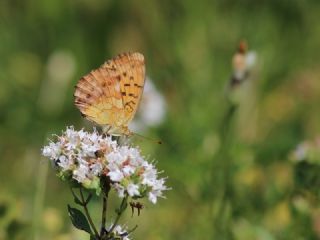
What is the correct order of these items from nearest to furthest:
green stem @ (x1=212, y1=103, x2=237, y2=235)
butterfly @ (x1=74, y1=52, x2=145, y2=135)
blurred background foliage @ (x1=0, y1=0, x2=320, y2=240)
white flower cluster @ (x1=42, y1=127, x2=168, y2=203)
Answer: white flower cluster @ (x1=42, y1=127, x2=168, y2=203) < butterfly @ (x1=74, y1=52, x2=145, y2=135) < green stem @ (x1=212, y1=103, x2=237, y2=235) < blurred background foliage @ (x1=0, y1=0, x2=320, y2=240)

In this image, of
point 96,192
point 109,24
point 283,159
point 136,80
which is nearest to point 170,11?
point 109,24

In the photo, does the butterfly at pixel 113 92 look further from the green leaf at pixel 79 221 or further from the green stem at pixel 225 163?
the green stem at pixel 225 163

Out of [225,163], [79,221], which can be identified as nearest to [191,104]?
[225,163]

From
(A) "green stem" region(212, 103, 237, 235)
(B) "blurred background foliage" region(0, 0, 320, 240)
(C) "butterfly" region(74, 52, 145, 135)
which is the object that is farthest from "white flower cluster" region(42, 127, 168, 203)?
(A) "green stem" region(212, 103, 237, 235)

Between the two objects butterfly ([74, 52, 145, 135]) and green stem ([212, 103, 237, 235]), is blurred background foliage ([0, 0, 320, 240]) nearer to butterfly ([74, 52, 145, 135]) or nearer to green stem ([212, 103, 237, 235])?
green stem ([212, 103, 237, 235])

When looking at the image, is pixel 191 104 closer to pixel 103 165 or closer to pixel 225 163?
pixel 225 163

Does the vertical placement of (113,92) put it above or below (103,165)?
above
